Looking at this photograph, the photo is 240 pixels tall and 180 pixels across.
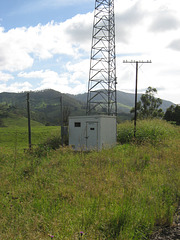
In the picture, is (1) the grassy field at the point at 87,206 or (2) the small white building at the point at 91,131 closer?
(1) the grassy field at the point at 87,206

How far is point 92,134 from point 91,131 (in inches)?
8.2

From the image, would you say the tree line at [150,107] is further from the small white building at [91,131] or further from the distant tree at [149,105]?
the small white building at [91,131]

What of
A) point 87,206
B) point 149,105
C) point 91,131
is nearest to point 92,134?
point 91,131

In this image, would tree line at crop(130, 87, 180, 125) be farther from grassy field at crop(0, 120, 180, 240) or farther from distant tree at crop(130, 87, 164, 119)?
grassy field at crop(0, 120, 180, 240)

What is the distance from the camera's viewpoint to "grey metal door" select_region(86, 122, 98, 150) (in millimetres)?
14336

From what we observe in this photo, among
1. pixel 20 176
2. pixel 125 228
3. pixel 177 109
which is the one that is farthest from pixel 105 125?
pixel 177 109

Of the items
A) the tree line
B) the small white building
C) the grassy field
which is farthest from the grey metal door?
the tree line

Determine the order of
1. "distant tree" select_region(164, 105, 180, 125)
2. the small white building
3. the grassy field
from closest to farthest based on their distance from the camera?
1. the grassy field
2. the small white building
3. "distant tree" select_region(164, 105, 180, 125)

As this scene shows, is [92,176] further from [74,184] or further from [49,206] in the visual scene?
[49,206]

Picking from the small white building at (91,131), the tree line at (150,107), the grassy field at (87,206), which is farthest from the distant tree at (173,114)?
the grassy field at (87,206)

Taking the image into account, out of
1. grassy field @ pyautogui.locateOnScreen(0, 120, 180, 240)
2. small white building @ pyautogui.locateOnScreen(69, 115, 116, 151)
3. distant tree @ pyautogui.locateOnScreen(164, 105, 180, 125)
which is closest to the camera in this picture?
grassy field @ pyautogui.locateOnScreen(0, 120, 180, 240)

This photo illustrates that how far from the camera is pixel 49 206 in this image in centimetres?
461

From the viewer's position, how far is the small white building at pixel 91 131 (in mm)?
14312

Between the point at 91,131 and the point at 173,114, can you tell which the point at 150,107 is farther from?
the point at 91,131
